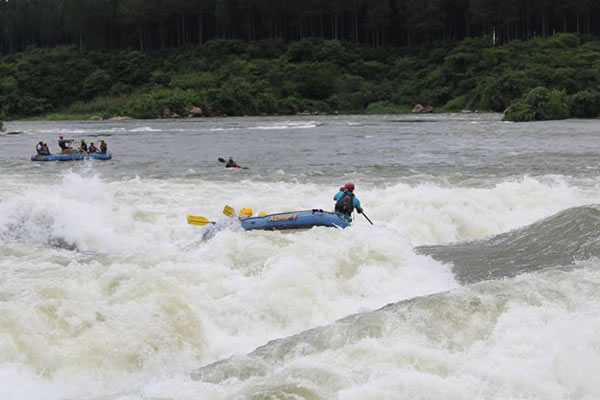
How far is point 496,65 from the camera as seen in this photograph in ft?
238

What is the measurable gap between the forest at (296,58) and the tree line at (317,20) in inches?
6.9

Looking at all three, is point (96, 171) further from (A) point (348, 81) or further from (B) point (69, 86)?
(B) point (69, 86)

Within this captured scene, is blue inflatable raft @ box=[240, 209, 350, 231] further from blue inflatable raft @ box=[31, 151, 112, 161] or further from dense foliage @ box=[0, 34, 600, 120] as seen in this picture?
dense foliage @ box=[0, 34, 600, 120]

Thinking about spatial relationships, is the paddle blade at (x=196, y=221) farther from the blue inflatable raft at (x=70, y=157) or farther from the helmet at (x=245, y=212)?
the blue inflatable raft at (x=70, y=157)

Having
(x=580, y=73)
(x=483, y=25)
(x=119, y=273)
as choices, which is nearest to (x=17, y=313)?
(x=119, y=273)

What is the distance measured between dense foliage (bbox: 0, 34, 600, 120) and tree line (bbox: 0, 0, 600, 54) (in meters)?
3.96

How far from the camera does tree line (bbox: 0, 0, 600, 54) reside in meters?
82.9

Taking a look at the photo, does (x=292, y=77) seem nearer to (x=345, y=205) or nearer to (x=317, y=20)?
(x=317, y=20)

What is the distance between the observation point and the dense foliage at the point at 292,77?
2628 inches

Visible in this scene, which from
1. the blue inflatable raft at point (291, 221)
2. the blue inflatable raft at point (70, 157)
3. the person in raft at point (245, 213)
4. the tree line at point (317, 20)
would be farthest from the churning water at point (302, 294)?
the tree line at point (317, 20)

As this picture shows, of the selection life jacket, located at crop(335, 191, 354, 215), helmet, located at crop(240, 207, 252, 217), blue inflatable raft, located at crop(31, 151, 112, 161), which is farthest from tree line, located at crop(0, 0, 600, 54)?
helmet, located at crop(240, 207, 252, 217)

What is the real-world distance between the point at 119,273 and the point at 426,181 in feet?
42.5

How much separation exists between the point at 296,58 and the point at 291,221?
71988mm

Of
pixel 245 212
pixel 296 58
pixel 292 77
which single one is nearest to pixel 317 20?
pixel 296 58
